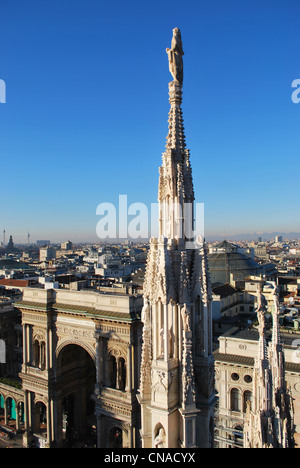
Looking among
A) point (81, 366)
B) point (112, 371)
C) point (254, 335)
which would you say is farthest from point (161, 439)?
point (81, 366)

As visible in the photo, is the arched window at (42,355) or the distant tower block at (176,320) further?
the arched window at (42,355)

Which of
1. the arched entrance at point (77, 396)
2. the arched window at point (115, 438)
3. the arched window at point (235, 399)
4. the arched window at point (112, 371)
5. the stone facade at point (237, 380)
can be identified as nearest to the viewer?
the stone facade at point (237, 380)

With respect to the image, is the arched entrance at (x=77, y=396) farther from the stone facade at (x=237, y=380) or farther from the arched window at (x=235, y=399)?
the arched window at (x=235, y=399)

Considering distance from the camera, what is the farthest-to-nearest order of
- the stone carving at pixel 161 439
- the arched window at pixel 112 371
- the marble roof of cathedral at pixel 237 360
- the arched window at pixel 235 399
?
the arched window at pixel 235 399 < the marble roof of cathedral at pixel 237 360 < the arched window at pixel 112 371 < the stone carving at pixel 161 439

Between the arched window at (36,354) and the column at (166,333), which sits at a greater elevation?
the column at (166,333)

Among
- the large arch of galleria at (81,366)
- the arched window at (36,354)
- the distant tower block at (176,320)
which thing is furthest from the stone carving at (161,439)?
the arched window at (36,354)

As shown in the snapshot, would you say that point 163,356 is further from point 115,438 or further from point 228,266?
point 228,266
